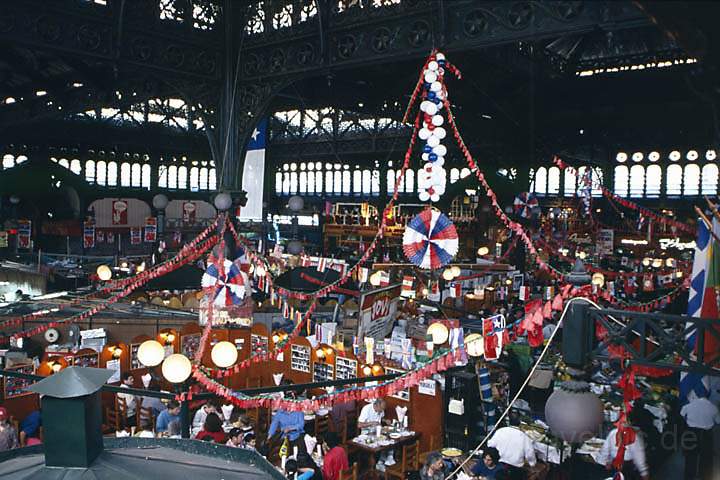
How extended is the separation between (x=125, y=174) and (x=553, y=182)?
25.9m

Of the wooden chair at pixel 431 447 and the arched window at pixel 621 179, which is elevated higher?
the arched window at pixel 621 179

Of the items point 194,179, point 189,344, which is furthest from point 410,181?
point 189,344

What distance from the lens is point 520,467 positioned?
912 centimetres

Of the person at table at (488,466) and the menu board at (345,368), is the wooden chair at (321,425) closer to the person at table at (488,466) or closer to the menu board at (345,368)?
the menu board at (345,368)

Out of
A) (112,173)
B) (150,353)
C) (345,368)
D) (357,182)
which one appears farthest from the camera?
(357,182)

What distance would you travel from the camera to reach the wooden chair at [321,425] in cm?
1150

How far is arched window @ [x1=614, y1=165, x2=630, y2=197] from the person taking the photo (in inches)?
1357

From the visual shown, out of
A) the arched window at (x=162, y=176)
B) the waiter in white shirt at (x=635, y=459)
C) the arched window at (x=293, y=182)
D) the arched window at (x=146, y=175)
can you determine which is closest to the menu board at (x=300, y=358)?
the waiter in white shirt at (x=635, y=459)

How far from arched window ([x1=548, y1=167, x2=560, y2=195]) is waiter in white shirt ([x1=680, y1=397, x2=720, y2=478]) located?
26750mm

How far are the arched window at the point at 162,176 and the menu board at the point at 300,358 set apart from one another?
84.1 ft

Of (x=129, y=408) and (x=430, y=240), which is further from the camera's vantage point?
(x=129, y=408)

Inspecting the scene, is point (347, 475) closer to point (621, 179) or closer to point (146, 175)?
point (621, 179)

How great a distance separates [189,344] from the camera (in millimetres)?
14398

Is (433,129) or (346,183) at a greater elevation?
(346,183)
